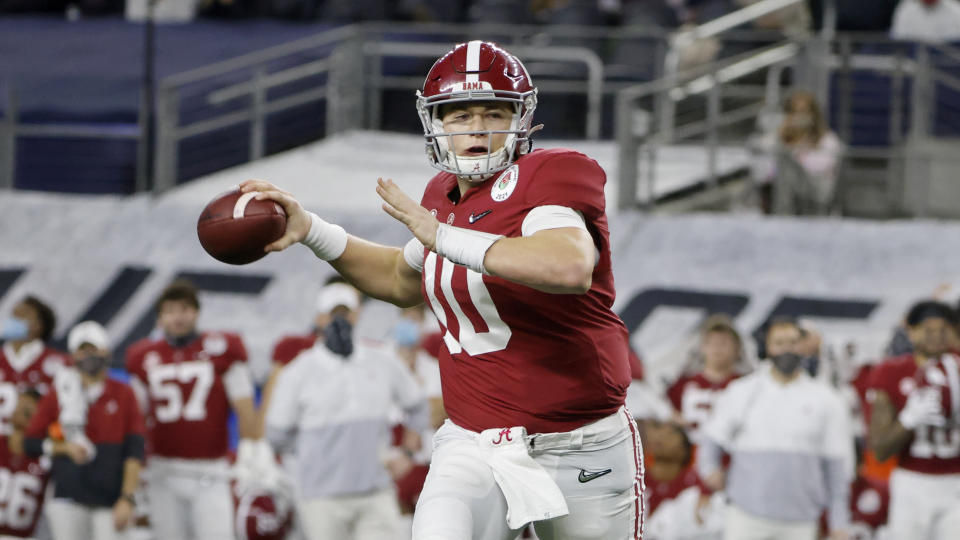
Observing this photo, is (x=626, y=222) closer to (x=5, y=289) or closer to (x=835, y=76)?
(x=835, y=76)

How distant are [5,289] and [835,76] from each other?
559cm

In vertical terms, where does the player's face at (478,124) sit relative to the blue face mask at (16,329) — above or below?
above

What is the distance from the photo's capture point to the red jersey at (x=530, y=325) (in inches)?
151

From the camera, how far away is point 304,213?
4.27m

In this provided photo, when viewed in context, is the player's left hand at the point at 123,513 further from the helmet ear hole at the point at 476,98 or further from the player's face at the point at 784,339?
the helmet ear hole at the point at 476,98

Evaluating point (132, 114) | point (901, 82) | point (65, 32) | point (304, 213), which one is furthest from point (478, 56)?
point (65, 32)

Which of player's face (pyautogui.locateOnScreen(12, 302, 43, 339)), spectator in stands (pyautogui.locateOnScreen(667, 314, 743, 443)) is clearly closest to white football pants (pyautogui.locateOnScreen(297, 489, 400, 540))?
spectator in stands (pyautogui.locateOnScreen(667, 314, 743, 443))

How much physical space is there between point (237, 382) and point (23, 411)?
1.28m

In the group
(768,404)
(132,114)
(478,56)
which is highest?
(478,56)

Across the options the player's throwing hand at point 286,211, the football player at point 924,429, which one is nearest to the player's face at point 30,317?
the football player at point 924,429

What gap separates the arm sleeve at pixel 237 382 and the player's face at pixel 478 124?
14.7 feet

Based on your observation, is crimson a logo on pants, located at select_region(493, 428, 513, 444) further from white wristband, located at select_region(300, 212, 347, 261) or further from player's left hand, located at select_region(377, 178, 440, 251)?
white wristband, located at select_region(300, 212, 347, 261)

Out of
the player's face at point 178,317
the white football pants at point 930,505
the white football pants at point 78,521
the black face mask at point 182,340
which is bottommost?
the white football pants at point 78,521

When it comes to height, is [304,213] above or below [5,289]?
above
